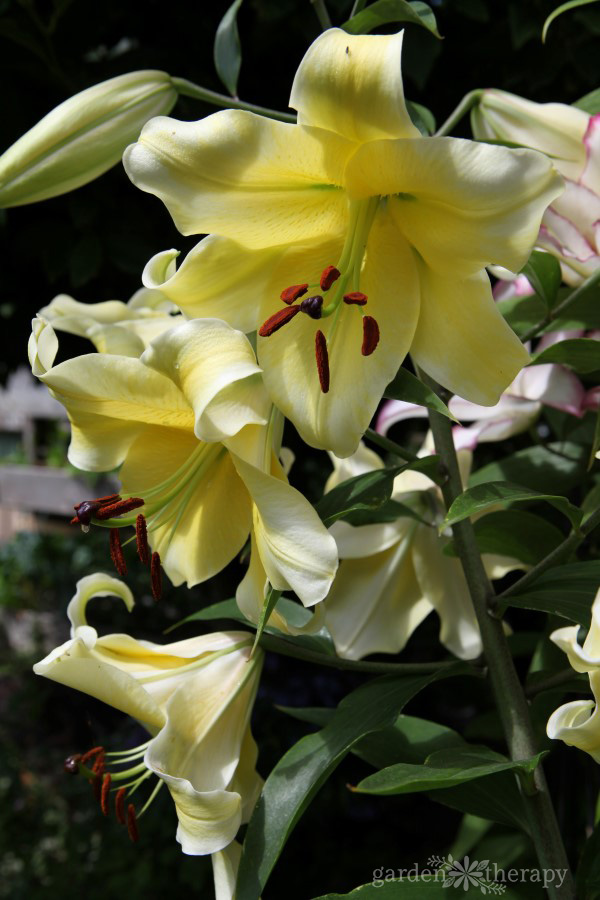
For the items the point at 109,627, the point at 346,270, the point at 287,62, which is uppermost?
the point at 346,270

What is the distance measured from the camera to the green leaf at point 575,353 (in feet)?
1.84

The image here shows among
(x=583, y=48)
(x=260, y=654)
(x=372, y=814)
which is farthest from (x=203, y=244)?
(x=372, y=814)

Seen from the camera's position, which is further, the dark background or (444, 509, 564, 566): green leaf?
the dark background

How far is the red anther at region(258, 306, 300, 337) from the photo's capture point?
0.49 meters

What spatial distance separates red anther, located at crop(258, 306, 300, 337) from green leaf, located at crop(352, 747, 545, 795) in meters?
0.23

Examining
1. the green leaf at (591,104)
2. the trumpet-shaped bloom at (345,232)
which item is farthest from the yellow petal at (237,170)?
the green leaf at (591,104)

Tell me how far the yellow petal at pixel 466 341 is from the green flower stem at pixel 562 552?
0.35 ft

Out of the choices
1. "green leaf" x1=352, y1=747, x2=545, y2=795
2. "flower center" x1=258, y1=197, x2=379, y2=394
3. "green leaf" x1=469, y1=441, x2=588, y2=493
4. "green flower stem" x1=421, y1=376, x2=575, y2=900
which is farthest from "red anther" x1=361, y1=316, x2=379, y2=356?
"green leaf" x1=469, y1=441, x2=588, y2=493

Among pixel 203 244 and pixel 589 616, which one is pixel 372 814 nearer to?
pixel 589 616

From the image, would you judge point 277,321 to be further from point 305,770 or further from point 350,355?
point 305,770

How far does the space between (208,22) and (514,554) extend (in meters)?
0.95

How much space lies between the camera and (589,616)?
55cm

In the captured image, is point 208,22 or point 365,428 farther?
point 208,22

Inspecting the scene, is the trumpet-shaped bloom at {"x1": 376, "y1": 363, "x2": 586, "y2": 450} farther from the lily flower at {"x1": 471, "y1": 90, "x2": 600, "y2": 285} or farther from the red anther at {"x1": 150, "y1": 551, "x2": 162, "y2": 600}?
the red anther at {"x1": 150, "y1": 551, "x2": 162, "y2": 600}
